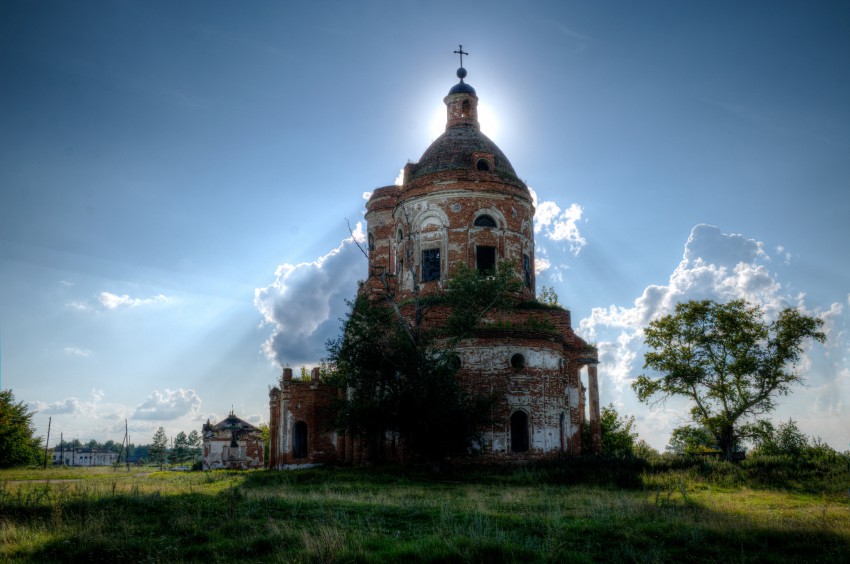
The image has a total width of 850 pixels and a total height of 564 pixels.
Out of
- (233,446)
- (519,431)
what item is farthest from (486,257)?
(233,446)

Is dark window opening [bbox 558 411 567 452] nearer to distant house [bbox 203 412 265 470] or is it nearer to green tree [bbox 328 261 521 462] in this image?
green tree [bbox 328 261 521 462]

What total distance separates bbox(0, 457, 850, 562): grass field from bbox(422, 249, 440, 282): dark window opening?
35.0 ft

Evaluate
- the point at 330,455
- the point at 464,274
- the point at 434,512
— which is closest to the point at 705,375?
the point at 464,274

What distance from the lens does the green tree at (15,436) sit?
135ft

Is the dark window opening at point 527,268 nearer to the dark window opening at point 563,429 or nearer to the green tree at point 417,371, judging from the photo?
the green tree at point 417,371

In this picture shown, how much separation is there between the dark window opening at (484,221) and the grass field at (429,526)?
11715 mm

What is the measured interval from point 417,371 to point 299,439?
32.8 feet

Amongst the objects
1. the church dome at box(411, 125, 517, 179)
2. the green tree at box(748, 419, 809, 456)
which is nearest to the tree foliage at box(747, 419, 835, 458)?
the green tree at box(748, 419, 809, 456)

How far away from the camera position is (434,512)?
11.4 m

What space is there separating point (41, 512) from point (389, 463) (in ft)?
42.6

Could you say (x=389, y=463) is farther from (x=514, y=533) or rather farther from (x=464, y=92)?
(x=464, y=92)

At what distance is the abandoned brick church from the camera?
72.7ft

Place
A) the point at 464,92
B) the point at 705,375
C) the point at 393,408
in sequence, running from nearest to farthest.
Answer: the point at 393,408 → the point at 705,375 → the point at 464,92

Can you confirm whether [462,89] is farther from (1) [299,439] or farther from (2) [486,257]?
(1) [299,439]
